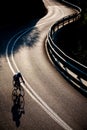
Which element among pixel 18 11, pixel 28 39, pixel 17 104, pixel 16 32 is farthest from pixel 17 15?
pixel 17 104

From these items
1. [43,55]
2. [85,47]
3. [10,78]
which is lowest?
[85,47]

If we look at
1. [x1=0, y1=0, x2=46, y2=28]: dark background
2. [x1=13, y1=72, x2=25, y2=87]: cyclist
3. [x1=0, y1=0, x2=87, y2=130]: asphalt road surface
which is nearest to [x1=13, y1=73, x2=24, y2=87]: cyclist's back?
[x1=13, y1=72, x2=25, y2=87]: cyclist

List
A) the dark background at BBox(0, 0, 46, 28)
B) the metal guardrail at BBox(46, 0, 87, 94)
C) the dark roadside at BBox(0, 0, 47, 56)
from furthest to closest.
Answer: the dark background at BBox(0, 0, 46, 28) → the dark roadside at BBox(0, 0, 47, 56) → the metal guardrail at BBox(46, 0, 87, 94)

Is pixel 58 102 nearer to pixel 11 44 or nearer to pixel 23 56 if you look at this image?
pixel 23 56

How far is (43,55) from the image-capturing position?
73.2 ft

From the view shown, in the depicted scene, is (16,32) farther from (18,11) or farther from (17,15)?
(18,11)

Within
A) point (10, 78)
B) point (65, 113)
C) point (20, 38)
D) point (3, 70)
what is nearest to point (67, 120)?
point (65, 113)

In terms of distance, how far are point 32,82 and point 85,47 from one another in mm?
16923

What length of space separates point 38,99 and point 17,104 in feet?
3.81

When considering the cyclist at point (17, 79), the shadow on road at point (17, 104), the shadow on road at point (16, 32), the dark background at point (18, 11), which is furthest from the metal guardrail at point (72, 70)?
the dark background at point (18, 11)

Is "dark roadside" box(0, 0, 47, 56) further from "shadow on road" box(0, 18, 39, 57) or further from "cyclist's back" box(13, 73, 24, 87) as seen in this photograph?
"cyclist's back" box(13, 73, 24, 87)

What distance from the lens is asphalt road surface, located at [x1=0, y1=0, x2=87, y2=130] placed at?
1237 centimetres

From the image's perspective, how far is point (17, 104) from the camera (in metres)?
14.0

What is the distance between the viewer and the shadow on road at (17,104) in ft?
42.1
